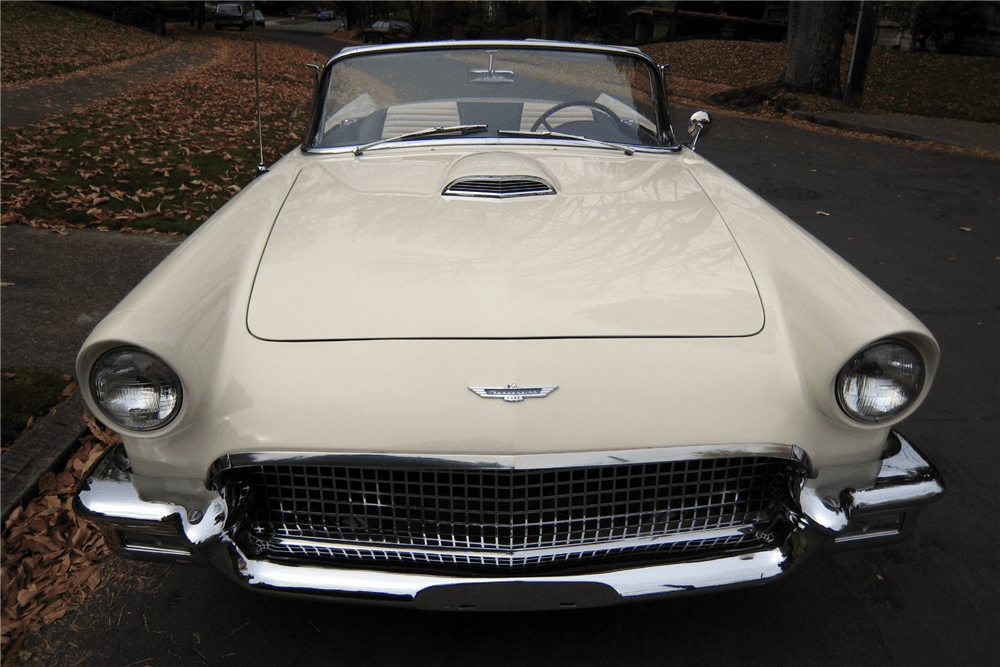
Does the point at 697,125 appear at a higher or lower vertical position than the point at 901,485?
higher

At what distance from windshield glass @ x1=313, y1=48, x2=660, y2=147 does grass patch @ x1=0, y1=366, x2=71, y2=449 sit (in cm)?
156

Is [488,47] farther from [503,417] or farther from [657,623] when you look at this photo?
[657,623]

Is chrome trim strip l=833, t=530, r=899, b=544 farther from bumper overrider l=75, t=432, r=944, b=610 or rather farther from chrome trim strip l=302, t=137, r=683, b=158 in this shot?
chrome trim strip l=302, t=137, r=683, b=158

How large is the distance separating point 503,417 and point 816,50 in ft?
48.7

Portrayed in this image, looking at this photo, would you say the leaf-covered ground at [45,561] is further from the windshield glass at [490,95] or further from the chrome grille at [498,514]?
the windshield glass at [490,95]

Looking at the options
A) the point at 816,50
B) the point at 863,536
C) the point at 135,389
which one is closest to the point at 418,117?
the point at 135,389

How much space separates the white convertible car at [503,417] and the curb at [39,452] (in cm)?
98

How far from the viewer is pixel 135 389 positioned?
167 centimetres

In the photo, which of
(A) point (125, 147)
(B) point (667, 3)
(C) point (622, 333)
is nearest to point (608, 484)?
(C) point (622, 333)

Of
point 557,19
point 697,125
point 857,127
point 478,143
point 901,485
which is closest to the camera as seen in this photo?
point 901,485

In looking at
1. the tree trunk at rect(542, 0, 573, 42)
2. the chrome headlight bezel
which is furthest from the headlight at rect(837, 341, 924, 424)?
the tree trunk at rect(542, 0, 573, 42)

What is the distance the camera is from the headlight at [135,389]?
166 cm

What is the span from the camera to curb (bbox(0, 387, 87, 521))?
2547mm

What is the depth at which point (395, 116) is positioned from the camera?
3061mm
